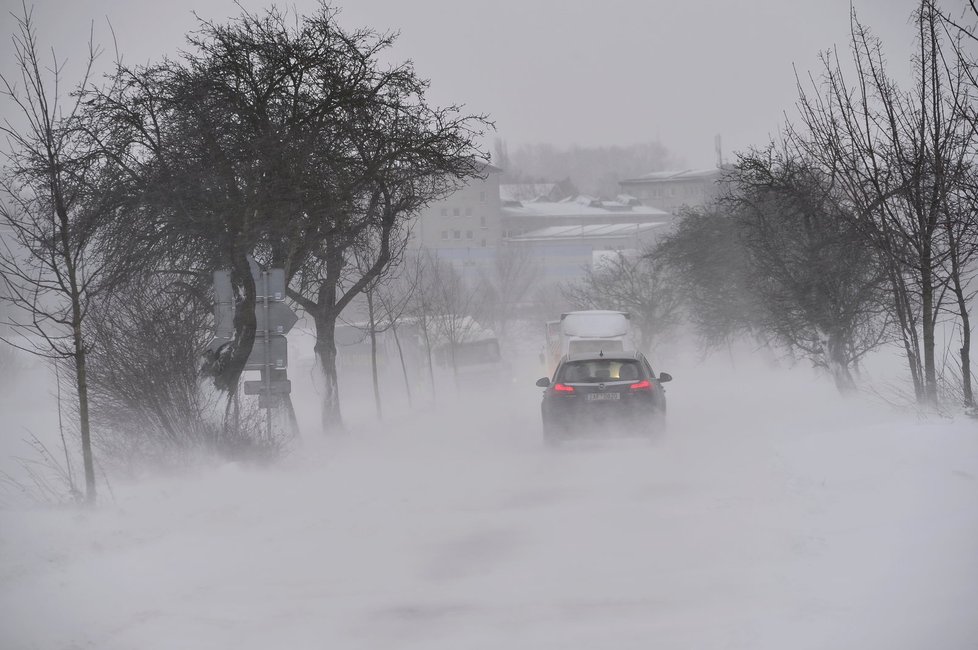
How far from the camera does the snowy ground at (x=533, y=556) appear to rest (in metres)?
6.30

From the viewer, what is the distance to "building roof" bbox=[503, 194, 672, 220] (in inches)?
5812

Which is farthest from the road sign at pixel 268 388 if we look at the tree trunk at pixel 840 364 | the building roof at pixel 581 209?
the building roof at pixel 581 209

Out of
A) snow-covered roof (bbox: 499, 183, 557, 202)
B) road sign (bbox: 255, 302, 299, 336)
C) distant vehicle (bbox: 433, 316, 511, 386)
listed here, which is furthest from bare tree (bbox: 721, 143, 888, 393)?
snow-covered roof (bbox: 499, 183, 557, 202)

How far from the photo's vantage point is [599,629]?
6.28m

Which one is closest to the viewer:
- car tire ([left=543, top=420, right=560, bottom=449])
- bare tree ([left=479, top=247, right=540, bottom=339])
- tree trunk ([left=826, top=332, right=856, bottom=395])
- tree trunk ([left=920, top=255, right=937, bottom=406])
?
tree trunk ([left=920, top=255, right=937, bottom=406])

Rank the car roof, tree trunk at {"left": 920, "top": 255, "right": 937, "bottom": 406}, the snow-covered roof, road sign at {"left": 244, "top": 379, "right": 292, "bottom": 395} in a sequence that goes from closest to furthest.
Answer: road sign at {"left": 244, "top": 379, "right": 292, "bottom": 395}, tree trunk at {"left": 920, "top": 255, "right": 937, "bottom": 406}, the car roof, the snow-covered roof

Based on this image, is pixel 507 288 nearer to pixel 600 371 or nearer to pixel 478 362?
pixel 478 362

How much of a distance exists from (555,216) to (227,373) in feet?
437

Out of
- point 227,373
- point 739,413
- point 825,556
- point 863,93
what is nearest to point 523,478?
point 227,373

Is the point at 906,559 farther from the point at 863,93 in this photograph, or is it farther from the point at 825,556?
the point at 863,93

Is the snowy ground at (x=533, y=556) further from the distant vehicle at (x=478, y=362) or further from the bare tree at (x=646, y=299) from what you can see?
the bare tree at (x=646, y=299)

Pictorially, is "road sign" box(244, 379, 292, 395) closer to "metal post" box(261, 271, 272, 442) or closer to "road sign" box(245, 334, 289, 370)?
"metal post" box(261, 271, 272, 442)

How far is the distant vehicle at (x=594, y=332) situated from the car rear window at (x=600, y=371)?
17274mm

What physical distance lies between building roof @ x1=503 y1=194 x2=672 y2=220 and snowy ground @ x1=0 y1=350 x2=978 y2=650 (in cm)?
13328
